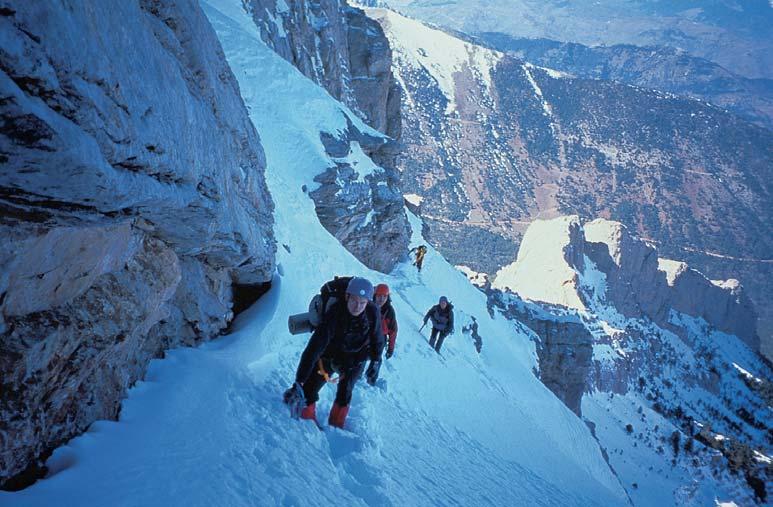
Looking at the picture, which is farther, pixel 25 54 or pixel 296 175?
pixel 296 175

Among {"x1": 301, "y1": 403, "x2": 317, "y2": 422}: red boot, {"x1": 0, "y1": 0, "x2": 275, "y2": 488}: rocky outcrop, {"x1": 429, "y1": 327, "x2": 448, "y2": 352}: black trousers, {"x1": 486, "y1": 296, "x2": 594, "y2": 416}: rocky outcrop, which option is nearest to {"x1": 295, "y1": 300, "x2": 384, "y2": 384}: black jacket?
{"x1": 301, "y1": 403, "x2": 317, "y2": 422}: red boot

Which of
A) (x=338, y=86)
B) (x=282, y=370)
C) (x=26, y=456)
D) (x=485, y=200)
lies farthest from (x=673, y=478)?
(x=485, y=200)

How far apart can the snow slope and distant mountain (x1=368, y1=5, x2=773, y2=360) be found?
122770 millimetres

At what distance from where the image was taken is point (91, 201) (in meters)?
2.78

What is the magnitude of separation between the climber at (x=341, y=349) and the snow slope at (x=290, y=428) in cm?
28

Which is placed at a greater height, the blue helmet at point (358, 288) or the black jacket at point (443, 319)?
the blue helmet at point (358, 288)

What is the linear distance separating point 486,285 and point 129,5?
126ft

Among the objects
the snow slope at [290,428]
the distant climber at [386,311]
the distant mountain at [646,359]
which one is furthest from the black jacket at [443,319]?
the distant mountain at [646,359]

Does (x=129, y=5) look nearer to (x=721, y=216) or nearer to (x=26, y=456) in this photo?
(x=26, y=456)

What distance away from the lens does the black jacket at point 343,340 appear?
4.77 m

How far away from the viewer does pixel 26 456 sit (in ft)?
10.1

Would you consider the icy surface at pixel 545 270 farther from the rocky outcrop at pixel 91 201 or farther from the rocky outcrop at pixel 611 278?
the rocky outcrop at pixel 91 201

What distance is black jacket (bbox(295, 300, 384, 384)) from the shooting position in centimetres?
477

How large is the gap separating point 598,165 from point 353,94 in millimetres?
167424
